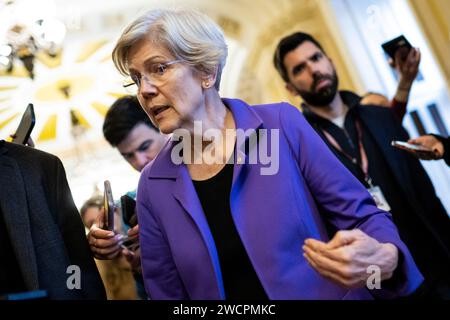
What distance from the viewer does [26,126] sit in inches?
71.9

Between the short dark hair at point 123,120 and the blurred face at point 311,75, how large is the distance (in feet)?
2.92

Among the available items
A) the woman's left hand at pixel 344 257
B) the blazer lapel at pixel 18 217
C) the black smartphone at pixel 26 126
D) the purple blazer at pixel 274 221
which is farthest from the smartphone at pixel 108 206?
the woman's left hand at pixel 344 257

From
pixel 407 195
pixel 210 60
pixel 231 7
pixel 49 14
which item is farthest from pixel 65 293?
pixel 231 7

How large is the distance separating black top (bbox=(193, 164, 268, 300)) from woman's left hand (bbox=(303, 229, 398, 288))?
284mm

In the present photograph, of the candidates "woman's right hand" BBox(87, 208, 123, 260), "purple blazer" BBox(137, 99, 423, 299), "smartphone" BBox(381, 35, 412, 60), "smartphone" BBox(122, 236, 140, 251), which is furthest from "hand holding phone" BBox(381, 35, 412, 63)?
"woman's right hand" BBox(87, 208, 123, 260)

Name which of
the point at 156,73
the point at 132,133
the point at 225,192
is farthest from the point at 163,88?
the point at 132,133

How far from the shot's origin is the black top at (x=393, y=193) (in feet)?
7.34

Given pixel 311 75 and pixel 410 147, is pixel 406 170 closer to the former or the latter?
pixel 410 147

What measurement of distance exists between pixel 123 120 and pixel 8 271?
3.67 ft

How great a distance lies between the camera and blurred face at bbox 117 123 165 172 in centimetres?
251

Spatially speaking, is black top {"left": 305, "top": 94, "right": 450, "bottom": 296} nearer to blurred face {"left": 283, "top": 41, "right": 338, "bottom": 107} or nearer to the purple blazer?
blurred face {"left": 283, "top": 41, "right": 338, "bottom": 107}

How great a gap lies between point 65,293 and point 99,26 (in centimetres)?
725

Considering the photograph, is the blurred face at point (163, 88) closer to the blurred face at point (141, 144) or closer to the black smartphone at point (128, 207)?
the black smartphone at point (128, 207)

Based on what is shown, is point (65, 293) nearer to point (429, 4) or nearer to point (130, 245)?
point (130, 245)
